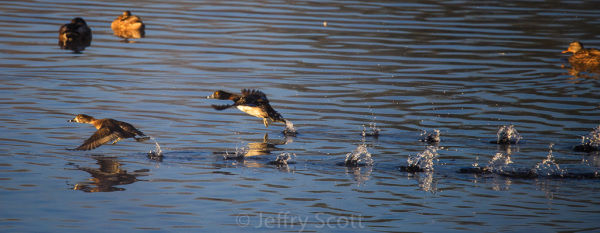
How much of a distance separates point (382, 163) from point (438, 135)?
2.12m

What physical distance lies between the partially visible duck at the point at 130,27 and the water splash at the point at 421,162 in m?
15.9

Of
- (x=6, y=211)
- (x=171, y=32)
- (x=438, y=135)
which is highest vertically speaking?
(x=171, y=32)

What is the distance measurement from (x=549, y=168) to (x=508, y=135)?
189 centimetres

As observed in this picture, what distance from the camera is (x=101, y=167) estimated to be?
11977 millimetres

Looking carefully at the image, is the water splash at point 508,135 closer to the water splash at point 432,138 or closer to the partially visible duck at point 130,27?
the water splash at point 432,138

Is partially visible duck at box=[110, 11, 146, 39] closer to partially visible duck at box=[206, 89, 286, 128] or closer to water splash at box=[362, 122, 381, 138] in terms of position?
partially visible duck at box=[206, 89, 286, 128]

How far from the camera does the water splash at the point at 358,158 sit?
41.0ft

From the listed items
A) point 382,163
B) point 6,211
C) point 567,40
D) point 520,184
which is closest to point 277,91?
point 382,163

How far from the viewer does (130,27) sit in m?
A: 27.3

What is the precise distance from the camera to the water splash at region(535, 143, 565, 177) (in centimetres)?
1198

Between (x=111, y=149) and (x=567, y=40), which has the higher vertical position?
(x=567, y=40)

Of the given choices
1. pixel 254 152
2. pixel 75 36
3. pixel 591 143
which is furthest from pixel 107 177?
pixel 75 36

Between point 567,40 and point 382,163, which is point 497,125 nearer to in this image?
point 382,163

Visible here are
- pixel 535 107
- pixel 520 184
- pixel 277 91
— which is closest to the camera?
pixel 520 184
